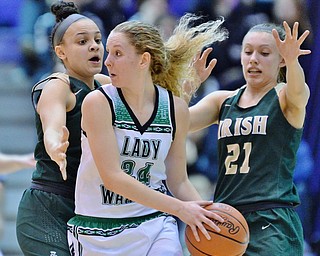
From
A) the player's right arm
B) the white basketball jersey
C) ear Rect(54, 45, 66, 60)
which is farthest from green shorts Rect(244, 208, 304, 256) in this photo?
ear Rect(54, 45, 66, 60)

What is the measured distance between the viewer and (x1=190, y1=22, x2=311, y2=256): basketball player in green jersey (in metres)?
4.71

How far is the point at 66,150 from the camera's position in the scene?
4.57m

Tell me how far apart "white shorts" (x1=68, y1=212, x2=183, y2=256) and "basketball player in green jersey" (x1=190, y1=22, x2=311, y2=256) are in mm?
629

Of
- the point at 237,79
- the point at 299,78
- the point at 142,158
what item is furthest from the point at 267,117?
the point at 237,79

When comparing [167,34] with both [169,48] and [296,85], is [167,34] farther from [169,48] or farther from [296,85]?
[296,85]

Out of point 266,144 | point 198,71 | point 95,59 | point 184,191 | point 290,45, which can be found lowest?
point 184,191

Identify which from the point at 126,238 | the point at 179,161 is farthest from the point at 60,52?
the point at 126,238

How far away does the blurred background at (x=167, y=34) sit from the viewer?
8039mm

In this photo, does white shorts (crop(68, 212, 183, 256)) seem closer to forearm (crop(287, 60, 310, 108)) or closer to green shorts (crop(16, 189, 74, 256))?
green shorts (crop(16, 189, 74, 256))

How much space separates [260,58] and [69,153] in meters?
1.34

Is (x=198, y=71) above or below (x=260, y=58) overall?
below

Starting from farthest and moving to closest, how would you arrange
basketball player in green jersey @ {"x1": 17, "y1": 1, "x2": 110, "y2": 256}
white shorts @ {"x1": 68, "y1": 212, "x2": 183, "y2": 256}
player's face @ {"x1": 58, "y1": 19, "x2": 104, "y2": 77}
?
player's face @ {"x1": 58, "y1": 19, "x2": 104, "y2": 77}
basketball player in green jersey @ {"x1": 17, "y1": 1, "x2": 110, "y2": 256}
white shorts @ {"x1": 68, "y1": 212, "x2": 183, "y2": 256}

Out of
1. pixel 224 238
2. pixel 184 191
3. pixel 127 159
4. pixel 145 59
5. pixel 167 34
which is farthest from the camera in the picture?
pixel 167 34

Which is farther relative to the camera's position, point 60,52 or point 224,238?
point 60,52
